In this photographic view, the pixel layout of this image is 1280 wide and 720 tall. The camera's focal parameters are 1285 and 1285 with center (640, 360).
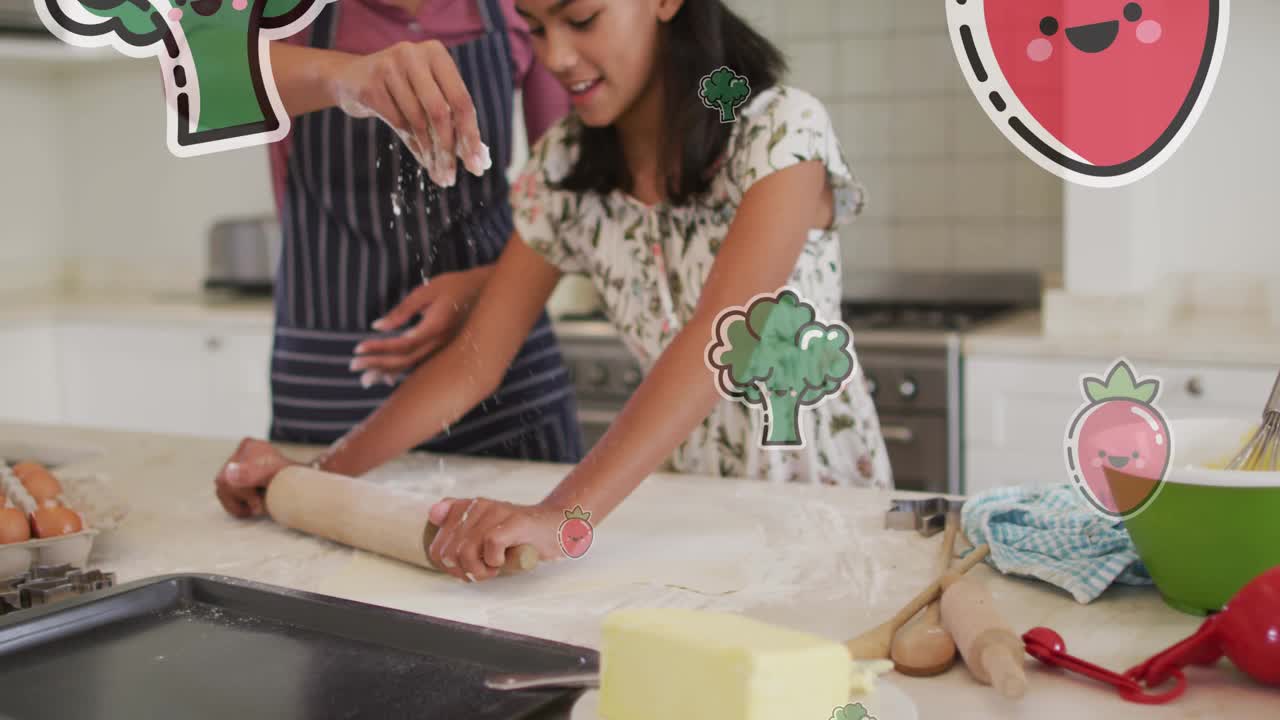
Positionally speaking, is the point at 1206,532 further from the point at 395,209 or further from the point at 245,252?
the point at 245,252

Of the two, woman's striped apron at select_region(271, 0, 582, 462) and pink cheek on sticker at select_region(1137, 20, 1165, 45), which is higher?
pink cheek on sticker at select_region(1137, 20, 1165, 45)

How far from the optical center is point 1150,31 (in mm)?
585

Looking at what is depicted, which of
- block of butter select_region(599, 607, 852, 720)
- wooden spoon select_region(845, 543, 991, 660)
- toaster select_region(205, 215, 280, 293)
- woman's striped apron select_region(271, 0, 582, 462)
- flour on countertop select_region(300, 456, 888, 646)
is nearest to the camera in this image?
block of butter select_region(599, 607, 852, 720)

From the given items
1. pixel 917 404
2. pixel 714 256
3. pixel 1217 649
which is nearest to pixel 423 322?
pixel 714 256

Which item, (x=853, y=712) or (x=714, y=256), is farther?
(x=714, y=256)

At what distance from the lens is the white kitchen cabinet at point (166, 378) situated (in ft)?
6.43

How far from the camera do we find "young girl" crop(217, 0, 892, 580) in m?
0.71

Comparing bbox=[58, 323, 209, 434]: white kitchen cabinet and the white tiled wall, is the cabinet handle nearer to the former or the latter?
the white tiled wall

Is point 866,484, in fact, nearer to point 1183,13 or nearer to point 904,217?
point 904,217

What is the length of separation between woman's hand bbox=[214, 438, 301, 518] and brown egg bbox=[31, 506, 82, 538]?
13 cm

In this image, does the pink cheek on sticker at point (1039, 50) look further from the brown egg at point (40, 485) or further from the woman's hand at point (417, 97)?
the brown egg at point (40, 485)

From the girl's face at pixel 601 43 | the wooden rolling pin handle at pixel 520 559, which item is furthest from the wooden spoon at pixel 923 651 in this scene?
the girl's face at pixel 601 43

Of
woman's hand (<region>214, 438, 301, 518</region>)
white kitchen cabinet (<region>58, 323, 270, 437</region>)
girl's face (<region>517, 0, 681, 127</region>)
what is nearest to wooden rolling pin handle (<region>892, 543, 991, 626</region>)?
girl's face (<region>517, 0, 681, 127</region>)

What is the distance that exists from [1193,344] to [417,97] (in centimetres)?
46
